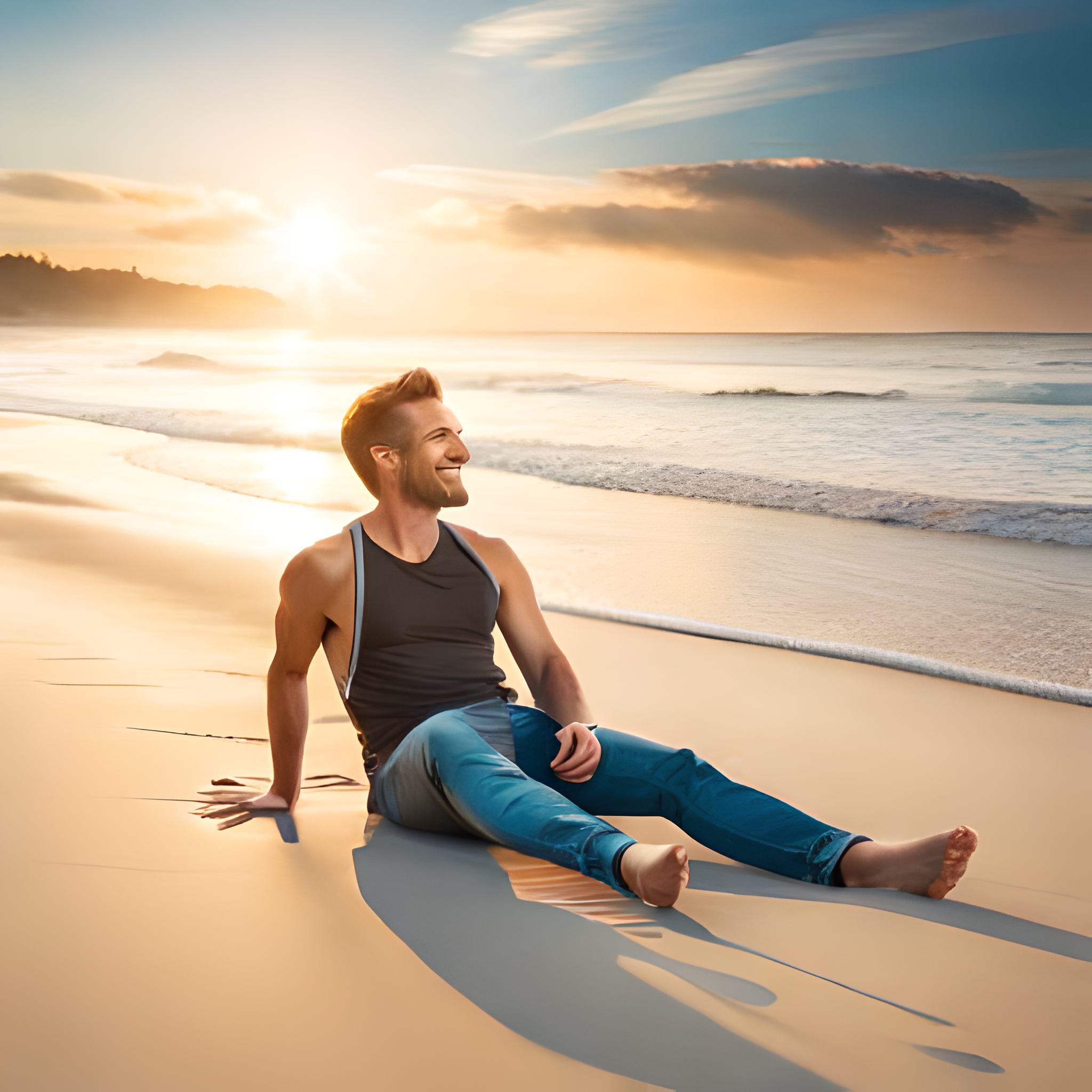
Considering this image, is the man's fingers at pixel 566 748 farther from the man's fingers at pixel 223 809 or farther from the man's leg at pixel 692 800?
the man's fingers at pixel 223 809

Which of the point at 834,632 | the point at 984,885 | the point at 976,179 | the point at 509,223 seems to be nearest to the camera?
the point at 984,885

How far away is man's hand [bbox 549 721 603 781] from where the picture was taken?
2418 millimetres

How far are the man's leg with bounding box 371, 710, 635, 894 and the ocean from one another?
3.51 metres

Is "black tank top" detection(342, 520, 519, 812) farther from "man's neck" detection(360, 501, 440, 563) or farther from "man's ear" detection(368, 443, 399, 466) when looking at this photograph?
"man's ear" detection(368, 443, 399, 466)

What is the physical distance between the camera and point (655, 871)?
1.92 meters

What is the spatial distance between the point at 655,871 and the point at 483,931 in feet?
1.18

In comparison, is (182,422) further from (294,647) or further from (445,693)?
(445,693)

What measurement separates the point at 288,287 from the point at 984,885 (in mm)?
26401

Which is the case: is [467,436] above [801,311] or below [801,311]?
below

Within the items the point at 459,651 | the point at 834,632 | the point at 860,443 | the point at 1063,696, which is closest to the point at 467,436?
the point at 860,443

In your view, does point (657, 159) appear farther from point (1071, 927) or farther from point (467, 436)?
point (1071, 927)

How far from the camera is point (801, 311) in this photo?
85.7ft

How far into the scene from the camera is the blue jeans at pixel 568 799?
6.81 ft

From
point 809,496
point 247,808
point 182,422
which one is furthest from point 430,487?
point 182,422
